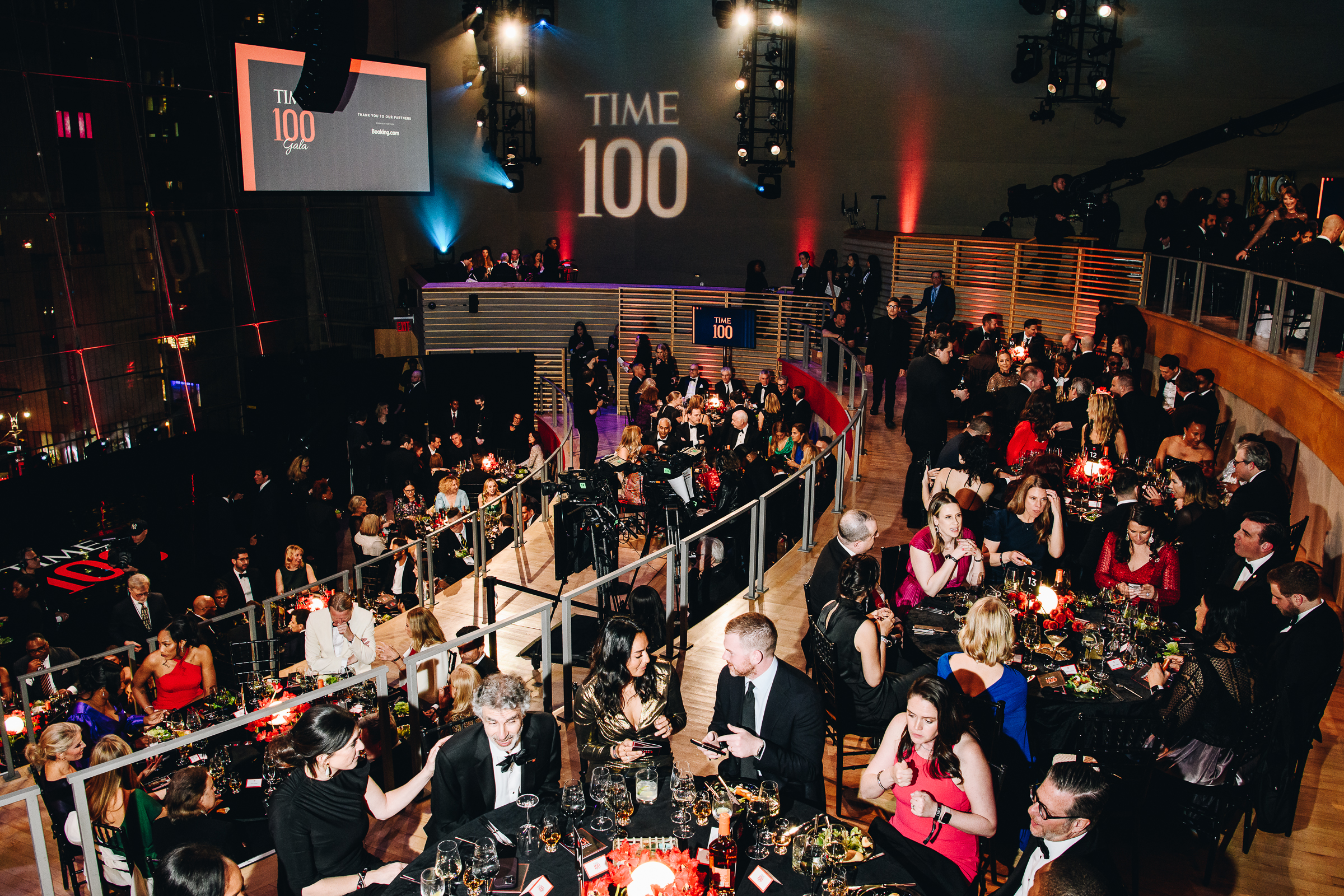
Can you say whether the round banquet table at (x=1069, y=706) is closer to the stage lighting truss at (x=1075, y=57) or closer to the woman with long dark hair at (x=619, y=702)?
the woman with long dark hair at (x=619, y=702)

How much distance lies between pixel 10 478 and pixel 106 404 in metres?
1.84

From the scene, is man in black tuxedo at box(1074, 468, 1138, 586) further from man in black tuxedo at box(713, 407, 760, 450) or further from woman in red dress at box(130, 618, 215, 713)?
woman in red dress at box(130, 618, 215, 713)

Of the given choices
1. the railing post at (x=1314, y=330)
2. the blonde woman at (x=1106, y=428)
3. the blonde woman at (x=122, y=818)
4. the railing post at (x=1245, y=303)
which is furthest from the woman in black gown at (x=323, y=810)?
the railing post at (x=1245, y=303)

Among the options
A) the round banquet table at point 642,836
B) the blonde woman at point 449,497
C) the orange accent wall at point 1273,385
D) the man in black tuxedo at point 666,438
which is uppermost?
the orange accent wall at point 1273,385

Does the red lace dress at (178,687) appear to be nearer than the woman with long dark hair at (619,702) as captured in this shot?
No

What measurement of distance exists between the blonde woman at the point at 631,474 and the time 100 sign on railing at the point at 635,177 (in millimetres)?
11051

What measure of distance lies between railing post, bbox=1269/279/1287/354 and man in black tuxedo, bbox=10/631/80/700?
955 centimetres

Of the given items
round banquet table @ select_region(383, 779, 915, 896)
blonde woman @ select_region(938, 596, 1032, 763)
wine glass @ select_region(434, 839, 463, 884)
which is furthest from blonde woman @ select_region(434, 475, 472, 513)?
wine glass @ select_region(434, 839, 463, 884)

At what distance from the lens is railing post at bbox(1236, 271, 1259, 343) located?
823cm

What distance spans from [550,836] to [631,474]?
5857mm

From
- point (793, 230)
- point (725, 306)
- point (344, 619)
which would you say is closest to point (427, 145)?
point (725, 306)

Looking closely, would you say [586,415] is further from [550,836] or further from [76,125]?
[550,836]

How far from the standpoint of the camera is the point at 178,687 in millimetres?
6406

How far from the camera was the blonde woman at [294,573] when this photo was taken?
8.68 meters
